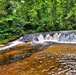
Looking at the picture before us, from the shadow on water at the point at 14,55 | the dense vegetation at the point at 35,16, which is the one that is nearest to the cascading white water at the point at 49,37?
the dense vegetation at the point at 35,16

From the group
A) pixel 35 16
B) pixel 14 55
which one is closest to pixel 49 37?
pixel 35 16

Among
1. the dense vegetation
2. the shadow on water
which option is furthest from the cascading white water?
the shadow on water

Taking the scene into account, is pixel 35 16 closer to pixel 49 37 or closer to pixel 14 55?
pixel 49 37

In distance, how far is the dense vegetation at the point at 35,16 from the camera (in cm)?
2370

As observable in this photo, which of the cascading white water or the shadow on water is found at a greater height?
the shadow on water

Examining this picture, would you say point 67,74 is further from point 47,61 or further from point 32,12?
point 32,12

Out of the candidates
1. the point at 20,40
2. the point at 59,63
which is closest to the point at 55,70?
the point at 59,63

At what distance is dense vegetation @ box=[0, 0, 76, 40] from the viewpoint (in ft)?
77.8

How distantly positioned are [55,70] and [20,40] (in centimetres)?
1384

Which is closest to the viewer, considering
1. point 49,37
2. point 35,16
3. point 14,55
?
point 14,55

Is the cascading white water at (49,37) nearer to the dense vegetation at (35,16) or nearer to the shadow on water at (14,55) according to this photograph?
the dense vegetation at (35,16)

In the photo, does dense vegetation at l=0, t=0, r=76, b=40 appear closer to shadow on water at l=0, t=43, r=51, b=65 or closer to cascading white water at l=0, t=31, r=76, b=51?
cascading white water at l=0, t=31, r=76, b=51

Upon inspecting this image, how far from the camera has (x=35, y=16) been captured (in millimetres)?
28156

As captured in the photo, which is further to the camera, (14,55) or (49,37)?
(49,37)
